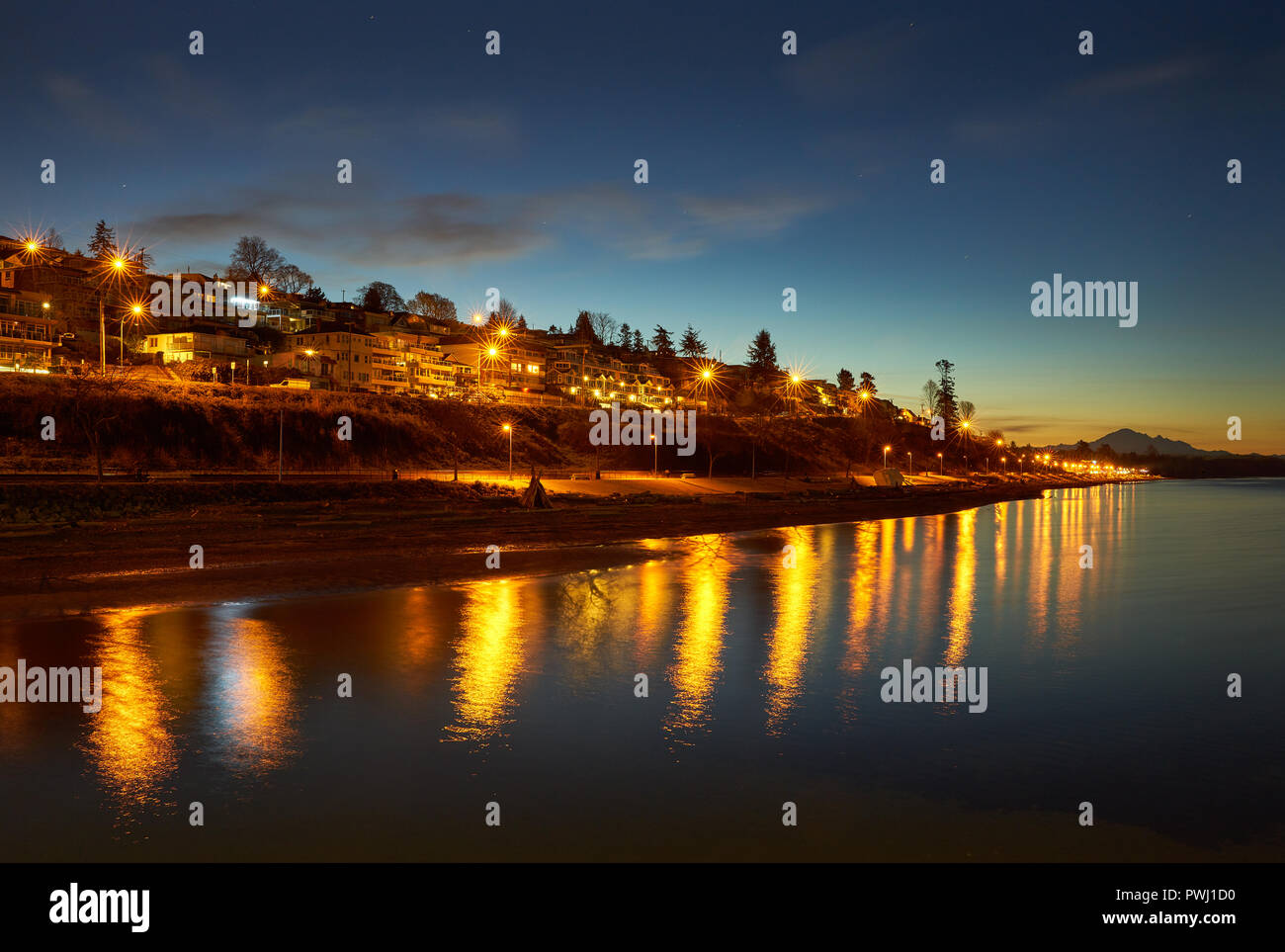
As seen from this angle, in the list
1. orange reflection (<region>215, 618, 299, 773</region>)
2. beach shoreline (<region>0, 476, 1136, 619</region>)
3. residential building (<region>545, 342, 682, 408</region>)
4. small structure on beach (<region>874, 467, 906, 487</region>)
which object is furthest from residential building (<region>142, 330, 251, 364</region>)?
orange reflection (<region>215, 618, 299, 773</region>)

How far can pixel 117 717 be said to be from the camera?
11250mm

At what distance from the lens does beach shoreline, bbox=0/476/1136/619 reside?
71.6 feet

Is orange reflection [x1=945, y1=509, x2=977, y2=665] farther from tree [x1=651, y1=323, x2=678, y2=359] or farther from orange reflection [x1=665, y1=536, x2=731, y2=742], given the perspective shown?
tree [x1=651, y1=323, x2=678, y2=359]

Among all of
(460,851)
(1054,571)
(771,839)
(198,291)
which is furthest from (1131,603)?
(198,291)

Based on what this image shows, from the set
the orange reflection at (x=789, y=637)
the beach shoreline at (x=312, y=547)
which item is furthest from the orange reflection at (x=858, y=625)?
the beach shoreline at (x=312, y=547)

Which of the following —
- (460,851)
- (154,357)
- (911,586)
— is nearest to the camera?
(460,851)

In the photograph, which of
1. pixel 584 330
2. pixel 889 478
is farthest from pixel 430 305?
pixel 889 478

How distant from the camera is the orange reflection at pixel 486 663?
11.6 meters

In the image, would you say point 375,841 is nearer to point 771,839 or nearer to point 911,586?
point 771,839

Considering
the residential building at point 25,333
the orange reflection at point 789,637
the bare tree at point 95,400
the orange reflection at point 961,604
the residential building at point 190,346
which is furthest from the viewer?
the residential building at point 190,346

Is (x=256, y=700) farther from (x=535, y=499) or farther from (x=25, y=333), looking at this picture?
(x=25, y=333)

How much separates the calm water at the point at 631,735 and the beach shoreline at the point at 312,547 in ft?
5.75

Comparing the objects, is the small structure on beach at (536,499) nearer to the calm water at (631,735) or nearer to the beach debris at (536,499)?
the beach debris at (536,499)

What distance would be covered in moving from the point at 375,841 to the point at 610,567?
71.0 ft
